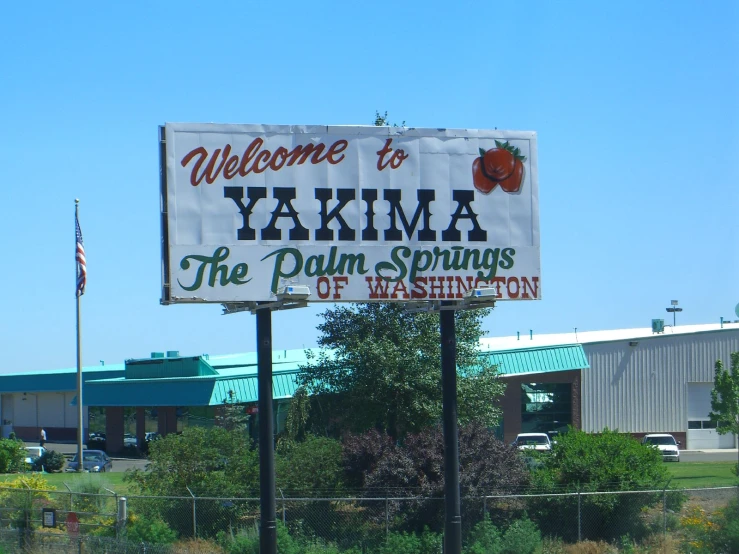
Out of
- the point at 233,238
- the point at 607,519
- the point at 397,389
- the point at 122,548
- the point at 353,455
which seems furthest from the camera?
the point at 397,389

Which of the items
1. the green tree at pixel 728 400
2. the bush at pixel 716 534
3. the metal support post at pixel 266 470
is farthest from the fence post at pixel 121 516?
the green tree at pixel 728 400

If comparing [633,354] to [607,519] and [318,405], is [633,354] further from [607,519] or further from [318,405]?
[607,519]

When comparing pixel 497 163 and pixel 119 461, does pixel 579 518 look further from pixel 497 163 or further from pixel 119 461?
pixel 119 461

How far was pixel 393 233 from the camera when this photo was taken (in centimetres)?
1414

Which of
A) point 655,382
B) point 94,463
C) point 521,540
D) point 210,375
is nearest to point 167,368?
point 210,375

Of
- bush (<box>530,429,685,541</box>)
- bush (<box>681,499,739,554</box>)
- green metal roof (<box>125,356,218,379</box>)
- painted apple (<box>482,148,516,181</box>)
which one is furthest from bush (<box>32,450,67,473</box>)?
painted apple (<box>482,148,516,181</box>)

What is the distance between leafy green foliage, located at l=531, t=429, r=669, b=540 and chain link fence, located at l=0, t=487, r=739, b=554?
22 mm

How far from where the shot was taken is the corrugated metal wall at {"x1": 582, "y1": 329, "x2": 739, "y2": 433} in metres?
54.8

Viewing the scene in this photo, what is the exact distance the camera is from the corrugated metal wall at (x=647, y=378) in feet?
180

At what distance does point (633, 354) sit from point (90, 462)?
3218cm

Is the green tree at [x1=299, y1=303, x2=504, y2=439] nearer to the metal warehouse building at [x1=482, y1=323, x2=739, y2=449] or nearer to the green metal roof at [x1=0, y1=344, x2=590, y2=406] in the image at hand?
the green metal roof at [x1=0, y1=344, x2=590, y2=406]

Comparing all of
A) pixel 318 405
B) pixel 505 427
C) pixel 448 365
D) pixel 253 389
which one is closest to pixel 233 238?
pixel 448 365

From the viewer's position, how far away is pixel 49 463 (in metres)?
44.0

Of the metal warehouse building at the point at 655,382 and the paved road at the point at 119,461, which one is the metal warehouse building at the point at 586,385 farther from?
the paved road at the point at 119,461
